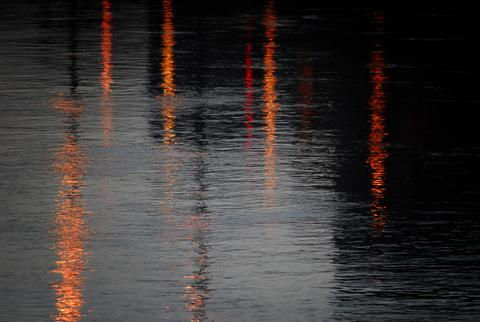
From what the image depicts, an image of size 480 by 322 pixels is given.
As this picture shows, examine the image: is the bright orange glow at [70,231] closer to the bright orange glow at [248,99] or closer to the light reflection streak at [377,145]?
the bright orange glow at [248,99]

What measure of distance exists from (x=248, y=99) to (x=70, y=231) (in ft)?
32.9

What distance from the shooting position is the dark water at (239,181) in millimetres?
11102

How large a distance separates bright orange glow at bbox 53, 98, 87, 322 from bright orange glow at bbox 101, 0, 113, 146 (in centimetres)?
61

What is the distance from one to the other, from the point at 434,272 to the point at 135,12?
31866 millimetres

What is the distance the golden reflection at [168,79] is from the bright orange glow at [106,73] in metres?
0.72

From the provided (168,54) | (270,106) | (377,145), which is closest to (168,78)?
(270,106)

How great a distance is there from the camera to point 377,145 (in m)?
18.7

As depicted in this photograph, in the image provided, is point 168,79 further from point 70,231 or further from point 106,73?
point 70,231

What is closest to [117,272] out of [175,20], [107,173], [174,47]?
[107,173]

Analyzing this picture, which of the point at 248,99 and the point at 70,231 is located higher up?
the point at 70,231

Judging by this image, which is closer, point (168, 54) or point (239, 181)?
point (239, 181)

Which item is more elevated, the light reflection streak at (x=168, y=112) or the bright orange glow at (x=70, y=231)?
the bright orange glow at (x=70, y=231)

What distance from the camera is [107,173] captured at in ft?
54.6

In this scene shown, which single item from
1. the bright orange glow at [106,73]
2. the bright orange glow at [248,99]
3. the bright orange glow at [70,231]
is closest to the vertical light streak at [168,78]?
the bright orange glow at [106,73]
